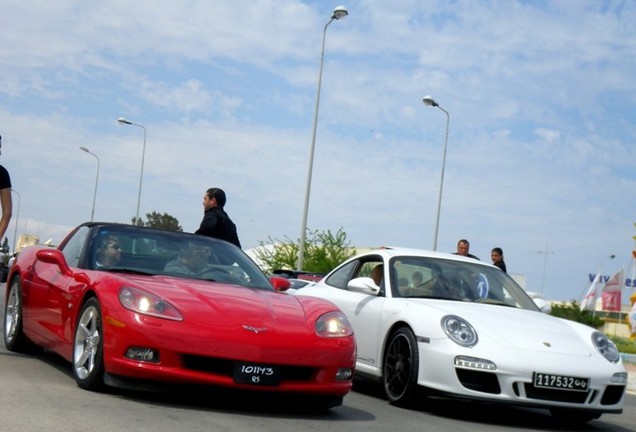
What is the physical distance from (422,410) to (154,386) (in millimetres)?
2457

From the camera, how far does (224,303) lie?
727 cm

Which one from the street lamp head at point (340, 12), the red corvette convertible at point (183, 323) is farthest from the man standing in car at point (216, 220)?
the street lamp head at point (340, 12)

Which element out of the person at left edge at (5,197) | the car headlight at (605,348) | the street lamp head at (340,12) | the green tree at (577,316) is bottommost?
the green tree at (577,316)

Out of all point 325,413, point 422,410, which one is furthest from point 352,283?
point 325,413

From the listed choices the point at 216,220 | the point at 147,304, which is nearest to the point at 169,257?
the point at 147,304

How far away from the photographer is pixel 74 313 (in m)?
7.80

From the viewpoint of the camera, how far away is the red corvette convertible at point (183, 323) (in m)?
6.93

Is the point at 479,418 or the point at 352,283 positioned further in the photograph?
the point at 352,283

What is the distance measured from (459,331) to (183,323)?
239 cm

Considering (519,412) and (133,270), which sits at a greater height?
(133,270)

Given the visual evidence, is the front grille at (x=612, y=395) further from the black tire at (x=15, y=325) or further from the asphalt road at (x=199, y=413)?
the black tire at (x=15, y=325)

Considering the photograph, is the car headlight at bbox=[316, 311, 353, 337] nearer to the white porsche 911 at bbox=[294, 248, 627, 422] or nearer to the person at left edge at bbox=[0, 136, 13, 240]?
the white porsche 911 at bbox=[294, 248, 627, 422]

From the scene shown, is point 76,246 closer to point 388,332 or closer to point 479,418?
point 388,332

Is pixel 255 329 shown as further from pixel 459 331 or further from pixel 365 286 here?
pixel 365 286
